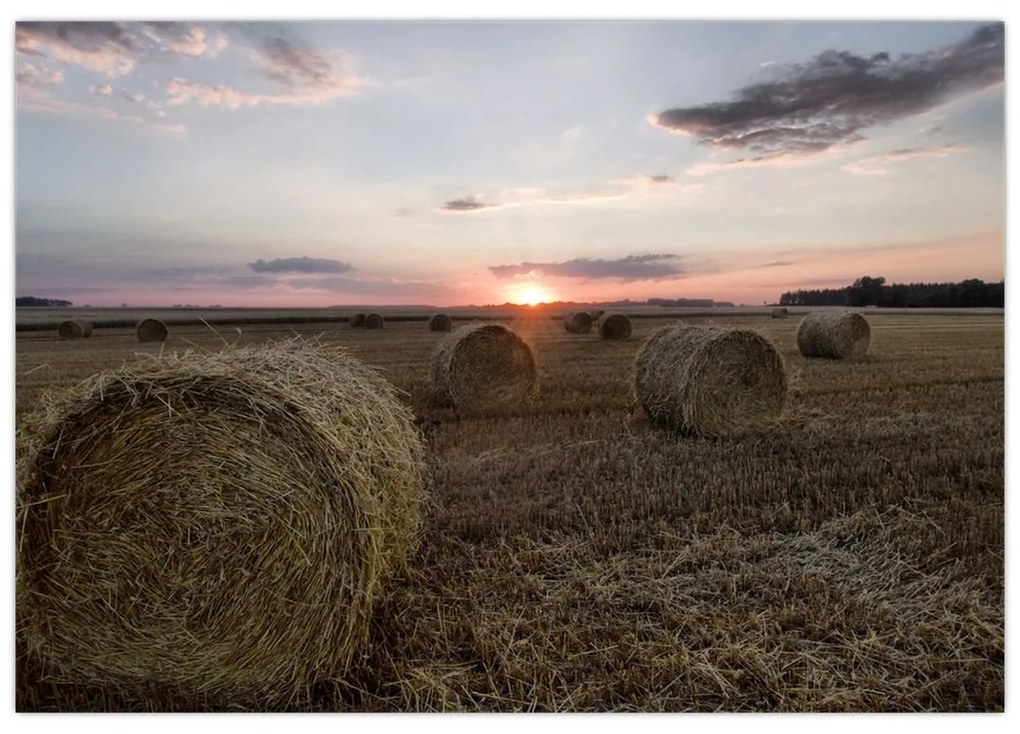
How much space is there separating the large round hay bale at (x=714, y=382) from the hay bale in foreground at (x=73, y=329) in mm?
3726

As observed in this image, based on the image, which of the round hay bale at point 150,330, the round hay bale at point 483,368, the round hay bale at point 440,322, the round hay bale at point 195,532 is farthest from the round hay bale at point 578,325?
the round hay bale at point 195,532

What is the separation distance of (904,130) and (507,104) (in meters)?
1.88

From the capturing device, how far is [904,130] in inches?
141

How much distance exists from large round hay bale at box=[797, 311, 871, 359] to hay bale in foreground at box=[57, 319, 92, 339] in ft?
18.3

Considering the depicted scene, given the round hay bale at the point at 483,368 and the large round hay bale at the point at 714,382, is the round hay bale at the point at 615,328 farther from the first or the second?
the large round hay bale at the point at 714,382

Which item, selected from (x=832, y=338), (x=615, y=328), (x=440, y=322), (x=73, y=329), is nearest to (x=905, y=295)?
(x=440, y=322)

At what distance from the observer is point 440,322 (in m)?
5.11

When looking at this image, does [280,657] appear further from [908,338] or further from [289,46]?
[908,338]

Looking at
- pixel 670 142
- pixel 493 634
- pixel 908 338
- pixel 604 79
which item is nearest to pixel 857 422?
pixel 908 338

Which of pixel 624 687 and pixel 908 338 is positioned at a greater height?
pixel 908 338

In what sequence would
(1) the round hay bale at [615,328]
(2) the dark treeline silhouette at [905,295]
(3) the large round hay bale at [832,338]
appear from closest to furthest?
(2) the dark treeline silhouette at [905,295]
(3) the large round hay bale at [832,338]
(1) the round hay bale at [615,328]

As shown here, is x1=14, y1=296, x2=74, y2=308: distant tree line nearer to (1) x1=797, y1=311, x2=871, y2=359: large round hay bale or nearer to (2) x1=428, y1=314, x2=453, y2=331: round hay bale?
(2) x1=428, y1=314, x2=453, y2=331: round hay bale

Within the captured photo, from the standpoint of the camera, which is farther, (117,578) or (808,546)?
(808,546)

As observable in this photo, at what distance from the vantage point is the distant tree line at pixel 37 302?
10.8 ft
